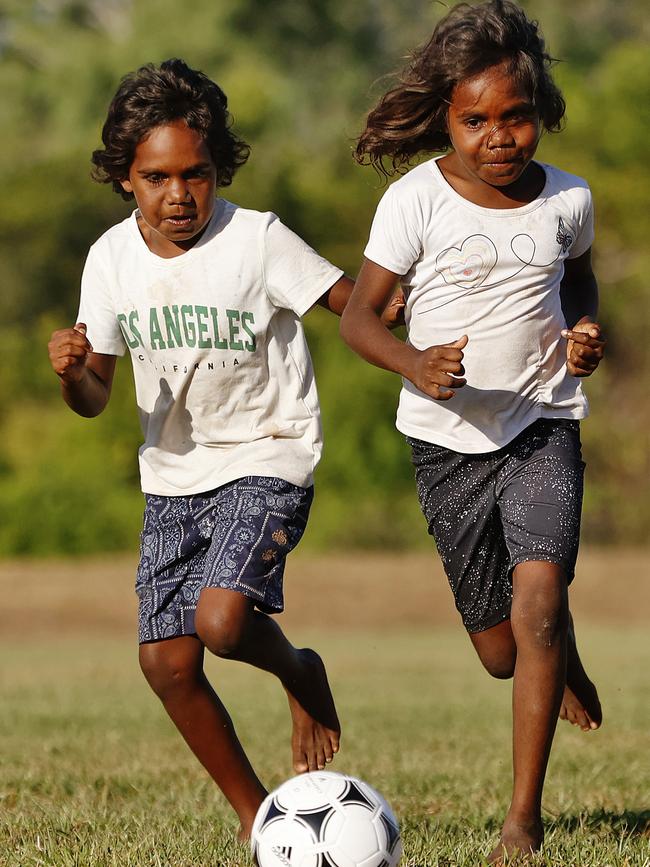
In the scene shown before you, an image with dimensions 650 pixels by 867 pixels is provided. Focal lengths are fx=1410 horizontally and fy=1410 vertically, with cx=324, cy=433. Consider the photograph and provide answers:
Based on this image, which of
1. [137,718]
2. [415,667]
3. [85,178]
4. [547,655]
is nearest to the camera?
[547,655]

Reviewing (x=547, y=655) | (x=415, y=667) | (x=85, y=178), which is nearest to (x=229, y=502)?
(x=547, y=655)

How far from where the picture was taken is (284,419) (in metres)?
4.55

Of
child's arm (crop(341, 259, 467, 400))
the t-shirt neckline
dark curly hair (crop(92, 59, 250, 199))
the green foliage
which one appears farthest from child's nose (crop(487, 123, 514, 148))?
the green foliage

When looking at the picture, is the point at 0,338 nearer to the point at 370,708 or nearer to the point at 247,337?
the point at 370,708

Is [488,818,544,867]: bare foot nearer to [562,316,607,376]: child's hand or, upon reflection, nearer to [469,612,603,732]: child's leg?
[469,612,603,732]: child's leg

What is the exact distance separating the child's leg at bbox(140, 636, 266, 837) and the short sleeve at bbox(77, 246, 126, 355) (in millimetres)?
1009

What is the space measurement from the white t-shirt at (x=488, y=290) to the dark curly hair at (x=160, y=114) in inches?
28.6

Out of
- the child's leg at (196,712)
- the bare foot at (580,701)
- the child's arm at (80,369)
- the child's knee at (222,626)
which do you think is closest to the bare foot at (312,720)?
the child's leg at (196,712)

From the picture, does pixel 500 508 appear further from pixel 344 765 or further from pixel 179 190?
pixel 344 765

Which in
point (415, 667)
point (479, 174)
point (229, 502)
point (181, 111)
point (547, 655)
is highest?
point (181, 111)

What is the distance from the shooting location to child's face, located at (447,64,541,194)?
4.20m

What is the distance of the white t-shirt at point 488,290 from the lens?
14.0 feet

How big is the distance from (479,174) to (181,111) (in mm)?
1043

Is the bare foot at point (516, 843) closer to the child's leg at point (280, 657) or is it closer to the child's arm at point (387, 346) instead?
the child's leg at point (280, 657)
